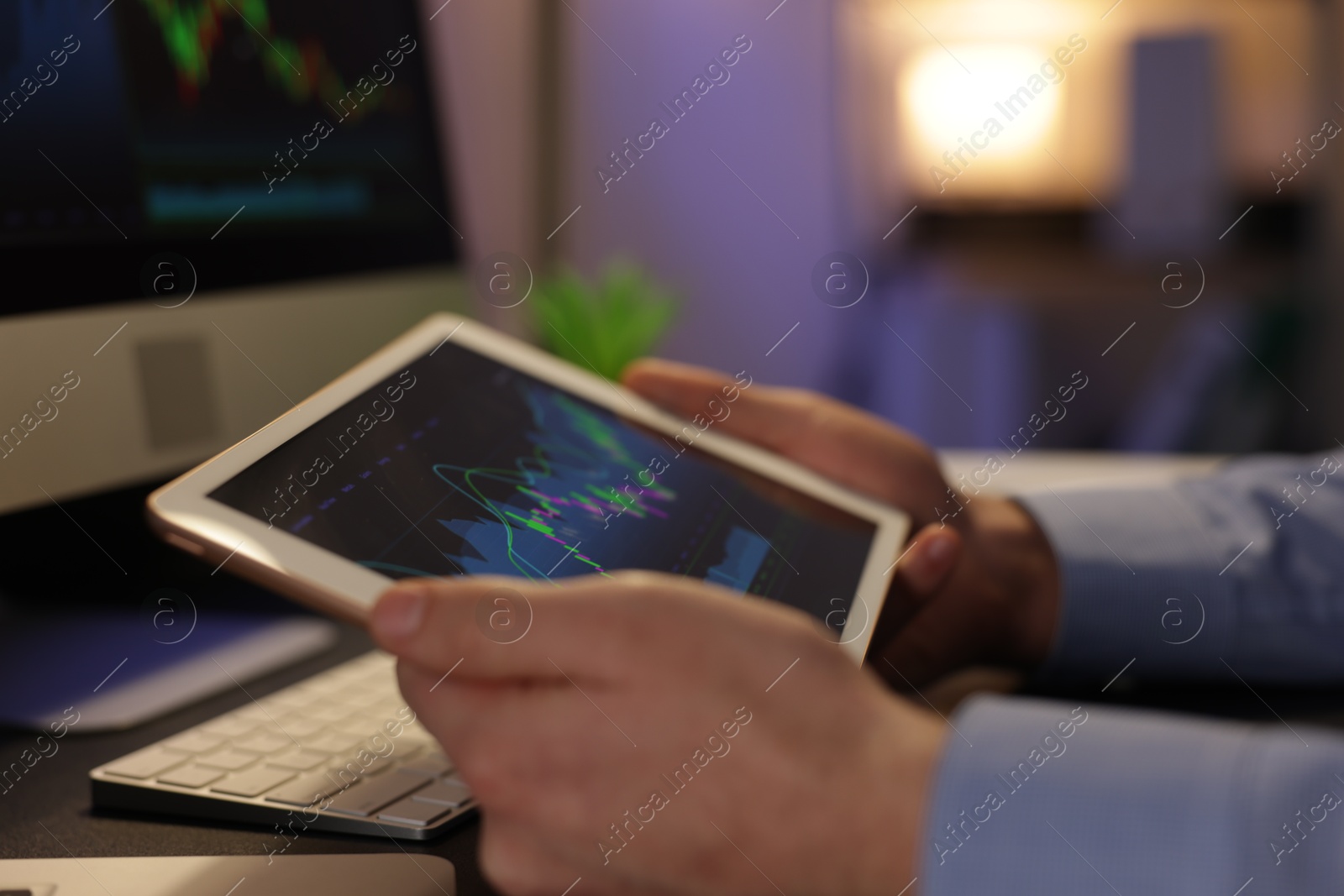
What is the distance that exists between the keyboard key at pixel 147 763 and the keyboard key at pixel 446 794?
0.39ft

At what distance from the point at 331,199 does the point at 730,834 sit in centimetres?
65

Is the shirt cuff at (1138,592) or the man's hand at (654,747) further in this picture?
the shirt cuff at (1138,592)

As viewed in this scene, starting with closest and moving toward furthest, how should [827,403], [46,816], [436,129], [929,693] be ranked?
1. [46,816]
2. [929,693]
3. [827,403]
4. [436,129]

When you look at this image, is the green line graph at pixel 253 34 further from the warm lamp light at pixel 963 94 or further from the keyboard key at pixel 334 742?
the warm lamp light at pixel 963 94

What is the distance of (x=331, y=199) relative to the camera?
85 centimetres

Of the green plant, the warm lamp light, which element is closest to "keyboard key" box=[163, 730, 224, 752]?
the green plant

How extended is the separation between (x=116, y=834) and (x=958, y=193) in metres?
3.84

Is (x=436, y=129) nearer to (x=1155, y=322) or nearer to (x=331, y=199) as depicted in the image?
(x=331, y=199)

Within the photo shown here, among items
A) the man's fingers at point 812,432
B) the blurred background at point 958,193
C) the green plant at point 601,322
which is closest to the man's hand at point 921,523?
the man's fingers at point 812,432

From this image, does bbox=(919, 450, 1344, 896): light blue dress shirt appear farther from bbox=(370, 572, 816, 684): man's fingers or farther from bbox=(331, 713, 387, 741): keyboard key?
bbox=(331, 713, 387, 741): keyboard key

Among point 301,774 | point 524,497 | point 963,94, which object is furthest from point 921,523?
point 963,94

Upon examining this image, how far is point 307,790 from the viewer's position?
1.54 feet

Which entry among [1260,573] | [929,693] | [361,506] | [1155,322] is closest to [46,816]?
[361,506]

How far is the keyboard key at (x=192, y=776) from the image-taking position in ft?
1.57
